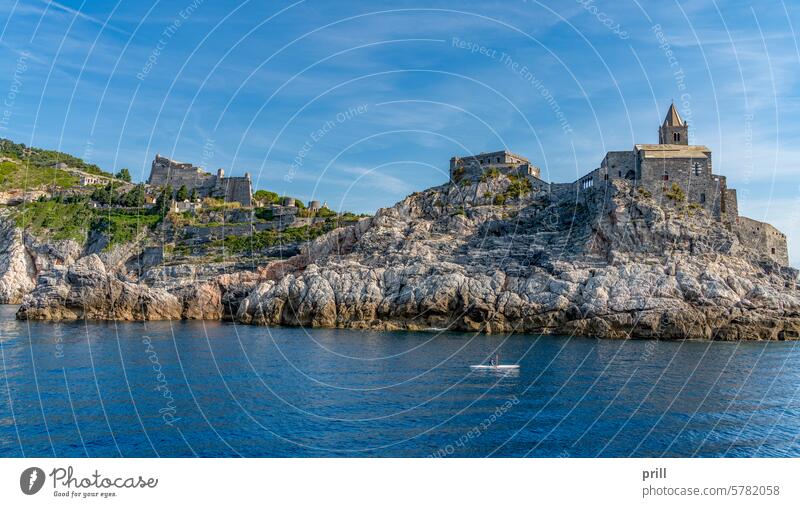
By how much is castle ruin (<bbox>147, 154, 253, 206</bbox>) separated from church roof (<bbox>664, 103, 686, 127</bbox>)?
7473cm

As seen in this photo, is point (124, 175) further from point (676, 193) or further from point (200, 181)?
point (676, 193)

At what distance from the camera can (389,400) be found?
30219 mm

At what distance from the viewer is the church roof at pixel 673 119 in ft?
254

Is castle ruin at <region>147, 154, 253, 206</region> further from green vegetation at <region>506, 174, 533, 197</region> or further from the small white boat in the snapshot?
the small white boat

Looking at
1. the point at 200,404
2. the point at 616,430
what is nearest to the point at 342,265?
the point at 200,404

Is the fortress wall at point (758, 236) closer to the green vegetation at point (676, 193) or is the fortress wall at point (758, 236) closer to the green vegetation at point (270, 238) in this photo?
the green vegetation at point (676, 193)

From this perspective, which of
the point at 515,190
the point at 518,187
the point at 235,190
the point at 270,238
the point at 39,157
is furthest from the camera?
the point at 39,157

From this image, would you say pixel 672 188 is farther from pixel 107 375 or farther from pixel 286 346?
pixel 107 375

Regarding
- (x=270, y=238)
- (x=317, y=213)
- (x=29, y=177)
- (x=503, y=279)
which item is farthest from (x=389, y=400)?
(x=29, y=177)

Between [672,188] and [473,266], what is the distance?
25.8 m

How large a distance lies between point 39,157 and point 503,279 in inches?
6315

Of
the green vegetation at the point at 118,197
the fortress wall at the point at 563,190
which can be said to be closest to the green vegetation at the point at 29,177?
the green vegetation at the point at 118,197

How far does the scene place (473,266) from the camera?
69625mm

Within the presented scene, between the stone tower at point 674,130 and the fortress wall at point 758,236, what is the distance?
13.1 metres
